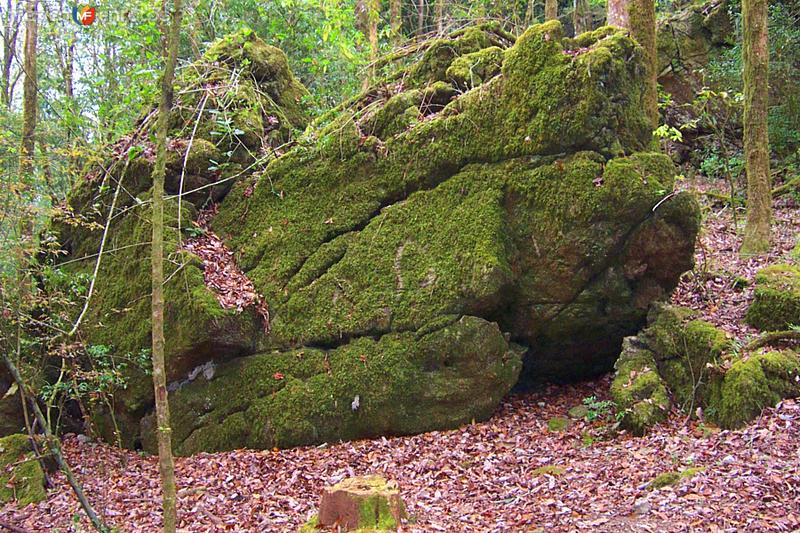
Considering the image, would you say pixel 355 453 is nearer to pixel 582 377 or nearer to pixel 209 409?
pixel 209 409

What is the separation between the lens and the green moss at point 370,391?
287 inches

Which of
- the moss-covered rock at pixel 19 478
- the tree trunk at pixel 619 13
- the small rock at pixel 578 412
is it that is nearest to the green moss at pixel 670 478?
the small rock at pixel 578 412

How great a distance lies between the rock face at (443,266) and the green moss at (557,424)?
696 mm

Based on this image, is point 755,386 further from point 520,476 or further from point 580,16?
point 580,16

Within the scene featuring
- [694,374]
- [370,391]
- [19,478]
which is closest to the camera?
[694,374]

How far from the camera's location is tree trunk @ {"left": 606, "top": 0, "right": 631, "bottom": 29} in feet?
29.8

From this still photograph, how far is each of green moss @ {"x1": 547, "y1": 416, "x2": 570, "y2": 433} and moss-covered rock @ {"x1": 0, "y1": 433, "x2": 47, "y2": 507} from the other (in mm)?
5998

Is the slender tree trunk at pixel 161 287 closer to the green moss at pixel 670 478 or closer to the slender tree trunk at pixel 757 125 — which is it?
the green moss at pixel 670 478

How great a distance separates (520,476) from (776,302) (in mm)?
3782

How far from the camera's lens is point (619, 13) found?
30.0 ft

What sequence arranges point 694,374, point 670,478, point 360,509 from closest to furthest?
point 360,509 → point 670,478 → point 694,374

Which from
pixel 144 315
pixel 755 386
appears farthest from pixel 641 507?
pixel 144 315

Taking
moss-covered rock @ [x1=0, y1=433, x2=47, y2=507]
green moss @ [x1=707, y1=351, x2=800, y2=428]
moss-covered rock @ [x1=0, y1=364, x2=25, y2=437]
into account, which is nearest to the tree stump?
green moss @ [x1=707, y1=351, x2=800, y2=428]

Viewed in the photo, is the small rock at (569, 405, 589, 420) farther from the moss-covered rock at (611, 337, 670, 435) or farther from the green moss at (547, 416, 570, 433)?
the moss-covered rock at (611, 337, 670, 435)
